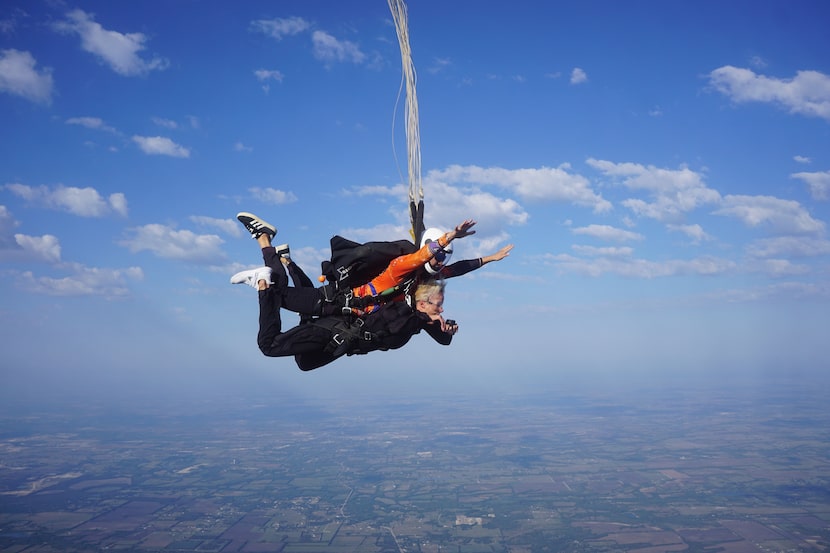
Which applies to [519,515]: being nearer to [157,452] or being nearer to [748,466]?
[748,466]

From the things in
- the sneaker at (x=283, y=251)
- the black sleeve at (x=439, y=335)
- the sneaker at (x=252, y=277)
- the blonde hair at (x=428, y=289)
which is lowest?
the black sleeve at (x=439, y=335)

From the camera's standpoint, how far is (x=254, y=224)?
4938 millimetres

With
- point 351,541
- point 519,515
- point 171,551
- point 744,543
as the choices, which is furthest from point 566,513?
point 171,551

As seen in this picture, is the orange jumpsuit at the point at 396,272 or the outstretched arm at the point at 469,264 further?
the outstretched arm at the point at 469,264

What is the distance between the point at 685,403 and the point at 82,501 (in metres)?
101

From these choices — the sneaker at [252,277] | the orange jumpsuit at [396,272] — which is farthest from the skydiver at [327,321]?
the orange jumpsuit at [396,272]

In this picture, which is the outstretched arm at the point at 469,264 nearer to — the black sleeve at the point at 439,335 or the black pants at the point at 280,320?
the black sleeve at the point at 439,335

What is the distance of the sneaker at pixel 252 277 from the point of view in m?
4.68

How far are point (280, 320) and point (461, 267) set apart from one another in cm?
172

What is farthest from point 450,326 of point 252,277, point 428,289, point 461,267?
point 252,277

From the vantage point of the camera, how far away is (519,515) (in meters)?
42.4

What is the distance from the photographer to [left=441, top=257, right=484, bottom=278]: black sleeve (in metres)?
5.01

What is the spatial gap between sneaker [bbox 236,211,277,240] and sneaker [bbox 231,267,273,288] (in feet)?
1.35

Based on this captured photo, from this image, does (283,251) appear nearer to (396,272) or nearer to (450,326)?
(396,272)
